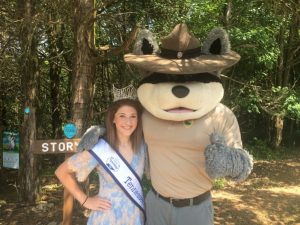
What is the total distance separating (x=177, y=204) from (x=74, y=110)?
99.1 inches

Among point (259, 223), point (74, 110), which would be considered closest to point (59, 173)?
point (74, 110)

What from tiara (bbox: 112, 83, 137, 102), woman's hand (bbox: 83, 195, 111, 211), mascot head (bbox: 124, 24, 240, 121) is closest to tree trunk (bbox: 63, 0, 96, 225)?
mascot head (bbox: 124, 24, 240, 121)

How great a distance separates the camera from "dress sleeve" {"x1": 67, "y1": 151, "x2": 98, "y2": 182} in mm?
2750

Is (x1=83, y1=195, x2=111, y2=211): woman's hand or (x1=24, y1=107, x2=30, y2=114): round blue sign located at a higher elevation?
(x1=24, y1=107, x2=30, y2=114): round blue sign

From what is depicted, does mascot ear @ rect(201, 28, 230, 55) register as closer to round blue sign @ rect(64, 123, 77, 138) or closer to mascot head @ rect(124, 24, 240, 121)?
mascot head @ rect(124, 24, 240, 121)

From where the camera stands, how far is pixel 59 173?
2.78m

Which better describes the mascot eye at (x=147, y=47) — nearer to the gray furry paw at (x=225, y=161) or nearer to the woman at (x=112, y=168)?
the woman at (x=112, y=168)

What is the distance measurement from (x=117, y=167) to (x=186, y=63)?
833 mm

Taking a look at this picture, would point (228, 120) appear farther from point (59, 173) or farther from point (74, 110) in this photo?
point (74, 110)

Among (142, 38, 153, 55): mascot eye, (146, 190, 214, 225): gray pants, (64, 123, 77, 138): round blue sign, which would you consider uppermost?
(142, 38, 153, 55): mascot eye

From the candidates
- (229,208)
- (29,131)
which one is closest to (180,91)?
(229,208)

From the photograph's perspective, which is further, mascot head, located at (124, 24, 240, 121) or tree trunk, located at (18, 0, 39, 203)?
tree trunk, located at (18, 0, 39, 203)

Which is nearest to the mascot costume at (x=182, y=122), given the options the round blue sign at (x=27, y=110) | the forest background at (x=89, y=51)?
the forest background at (x=89, y=51)

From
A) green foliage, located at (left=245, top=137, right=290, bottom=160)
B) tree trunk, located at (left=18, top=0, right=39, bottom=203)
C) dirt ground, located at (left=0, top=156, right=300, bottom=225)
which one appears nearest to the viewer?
dirt ground, located at (left=0, top=156, right=300, bottom=225)
